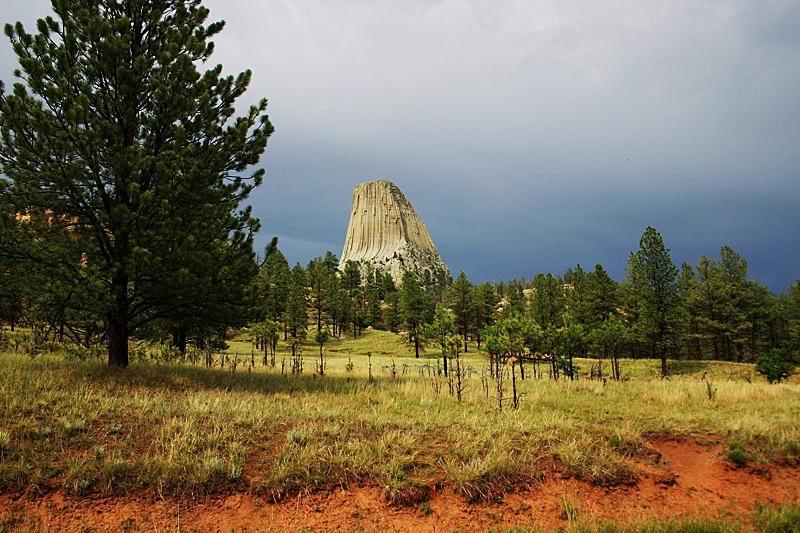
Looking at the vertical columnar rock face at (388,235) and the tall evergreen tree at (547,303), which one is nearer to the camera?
the tall evergreen tree at (547,303)

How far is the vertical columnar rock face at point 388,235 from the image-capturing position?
535 ft

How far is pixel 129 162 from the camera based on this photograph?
8672 mm

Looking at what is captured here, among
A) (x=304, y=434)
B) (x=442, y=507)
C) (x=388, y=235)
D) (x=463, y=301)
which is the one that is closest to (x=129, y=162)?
(x=304, y=434)

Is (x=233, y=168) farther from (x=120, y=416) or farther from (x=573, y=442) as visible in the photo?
(x=573, y=442)

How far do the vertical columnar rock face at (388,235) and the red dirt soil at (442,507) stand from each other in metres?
149

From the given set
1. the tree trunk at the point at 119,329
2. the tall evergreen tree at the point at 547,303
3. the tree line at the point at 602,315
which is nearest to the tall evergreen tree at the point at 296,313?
the tree line at the point at 602,315

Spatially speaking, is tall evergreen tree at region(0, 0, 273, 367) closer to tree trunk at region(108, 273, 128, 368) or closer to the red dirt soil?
tree trunk at region(108, 273, 128, 368)

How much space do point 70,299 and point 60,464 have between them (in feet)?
16.9

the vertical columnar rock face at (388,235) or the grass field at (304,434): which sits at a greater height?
the vertical columnar rock face at (388,235)

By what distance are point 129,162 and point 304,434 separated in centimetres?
772

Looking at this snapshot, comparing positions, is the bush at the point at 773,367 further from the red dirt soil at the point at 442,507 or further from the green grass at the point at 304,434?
the red dirt soil at the point at 442,507

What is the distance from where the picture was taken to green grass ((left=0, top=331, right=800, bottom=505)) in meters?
5.18

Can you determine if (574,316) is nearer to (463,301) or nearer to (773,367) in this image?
(463,301)

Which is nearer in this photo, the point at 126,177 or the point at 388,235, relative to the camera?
the point at 126,177
